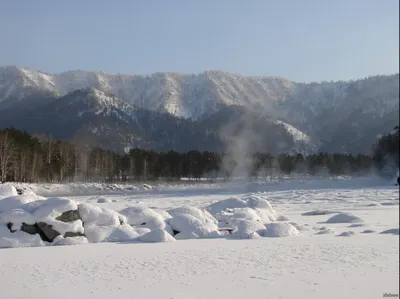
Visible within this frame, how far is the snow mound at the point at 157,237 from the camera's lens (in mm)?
16464

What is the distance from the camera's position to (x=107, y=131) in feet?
625

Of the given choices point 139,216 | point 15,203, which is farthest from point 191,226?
point 15,203

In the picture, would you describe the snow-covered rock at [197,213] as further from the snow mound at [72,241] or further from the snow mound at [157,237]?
the snow mound at [72,241]

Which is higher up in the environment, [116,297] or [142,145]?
[142,145]

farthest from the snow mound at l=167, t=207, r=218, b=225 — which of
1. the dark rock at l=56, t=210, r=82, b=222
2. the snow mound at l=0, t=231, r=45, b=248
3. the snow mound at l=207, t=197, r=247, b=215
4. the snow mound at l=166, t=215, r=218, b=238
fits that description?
the snow mound at l=0, t=231, r=45, b=248

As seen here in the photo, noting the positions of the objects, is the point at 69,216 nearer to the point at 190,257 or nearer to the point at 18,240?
the point at 18,240

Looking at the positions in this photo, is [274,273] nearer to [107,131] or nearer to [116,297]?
[116,297]

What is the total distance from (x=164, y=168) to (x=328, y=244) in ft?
295

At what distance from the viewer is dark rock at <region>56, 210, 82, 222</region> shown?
16800 millimetres

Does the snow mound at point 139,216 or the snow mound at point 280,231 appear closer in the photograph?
the snow mound at point 280,231

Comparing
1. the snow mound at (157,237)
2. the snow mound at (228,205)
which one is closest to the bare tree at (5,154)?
the snow mound at (228,205)

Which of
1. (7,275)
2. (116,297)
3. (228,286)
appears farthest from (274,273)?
(7,275)

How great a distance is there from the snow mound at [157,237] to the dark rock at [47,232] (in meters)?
3.09

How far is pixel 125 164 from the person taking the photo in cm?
10125
